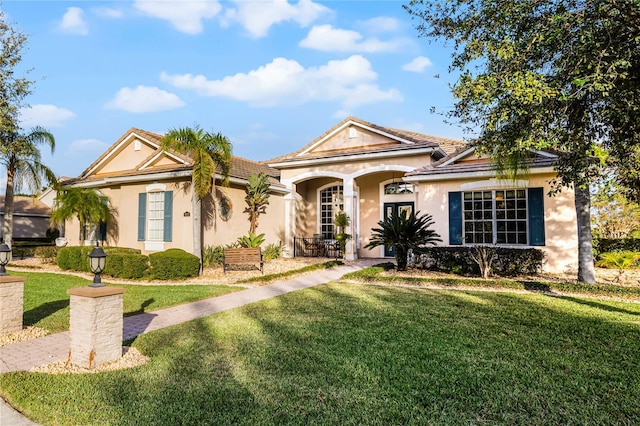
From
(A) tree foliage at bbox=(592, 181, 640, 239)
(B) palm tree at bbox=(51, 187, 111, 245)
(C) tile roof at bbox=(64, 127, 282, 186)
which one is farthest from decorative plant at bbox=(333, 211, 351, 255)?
(B) palm tree at bbox=(51, 187, 111, 245)

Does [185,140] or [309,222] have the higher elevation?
[185,140]

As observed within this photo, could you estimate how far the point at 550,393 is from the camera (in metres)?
3.62

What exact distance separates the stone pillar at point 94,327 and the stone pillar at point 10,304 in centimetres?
223

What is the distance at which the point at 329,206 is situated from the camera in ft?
62.1

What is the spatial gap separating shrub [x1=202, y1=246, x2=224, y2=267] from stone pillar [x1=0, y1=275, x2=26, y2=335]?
8.22 metres

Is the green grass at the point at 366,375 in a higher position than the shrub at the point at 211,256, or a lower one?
lower

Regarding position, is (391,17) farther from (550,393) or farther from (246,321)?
(550,393)

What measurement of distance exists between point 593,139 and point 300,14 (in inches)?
370

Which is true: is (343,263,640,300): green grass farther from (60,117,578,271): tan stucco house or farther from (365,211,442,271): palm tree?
(60,117,578,271): tan stucco house

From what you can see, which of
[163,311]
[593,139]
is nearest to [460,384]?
[163,311]

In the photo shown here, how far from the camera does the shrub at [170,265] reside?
11.8 metres

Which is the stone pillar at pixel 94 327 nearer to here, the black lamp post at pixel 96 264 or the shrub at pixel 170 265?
the black lamp post at pixel 96 264

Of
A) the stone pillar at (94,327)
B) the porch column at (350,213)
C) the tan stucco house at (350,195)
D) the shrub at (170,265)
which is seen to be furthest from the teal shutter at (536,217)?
the stone pillar at (94,327)

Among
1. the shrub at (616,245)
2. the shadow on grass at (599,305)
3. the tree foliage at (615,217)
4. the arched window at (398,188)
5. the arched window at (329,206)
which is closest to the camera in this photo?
the shadow on grass at (599,305)
